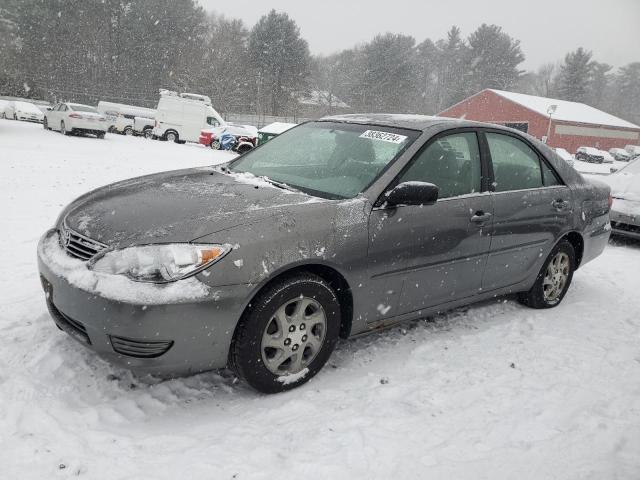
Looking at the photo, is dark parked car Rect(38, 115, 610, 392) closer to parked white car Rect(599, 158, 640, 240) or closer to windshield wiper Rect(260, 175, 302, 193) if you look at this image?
windshield wiper Rect(260, 175, 302, 193)

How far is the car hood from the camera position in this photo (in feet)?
8.93

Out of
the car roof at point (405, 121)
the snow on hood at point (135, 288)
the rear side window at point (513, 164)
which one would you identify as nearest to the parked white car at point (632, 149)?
the rear side window at point (513, 164)

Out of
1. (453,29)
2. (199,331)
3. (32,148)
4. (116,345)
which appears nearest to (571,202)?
(199,331)

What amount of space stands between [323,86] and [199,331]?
218 feet

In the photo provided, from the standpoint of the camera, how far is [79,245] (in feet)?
9.52

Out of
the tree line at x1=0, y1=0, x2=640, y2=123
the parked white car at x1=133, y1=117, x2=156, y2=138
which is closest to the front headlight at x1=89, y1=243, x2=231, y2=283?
the parked white car at x1=133, y1=117, x2=156, y2=138

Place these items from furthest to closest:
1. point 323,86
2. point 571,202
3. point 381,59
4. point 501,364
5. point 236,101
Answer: point 323,86 < point 381,59 < point 236,101 < point 571,202 < point 501,364

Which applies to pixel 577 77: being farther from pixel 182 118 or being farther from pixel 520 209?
pixel 520 209

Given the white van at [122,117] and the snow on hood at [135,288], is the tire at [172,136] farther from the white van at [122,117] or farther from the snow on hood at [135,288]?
the snow on hood at [135,288]

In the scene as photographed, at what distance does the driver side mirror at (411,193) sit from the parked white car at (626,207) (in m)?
5.98

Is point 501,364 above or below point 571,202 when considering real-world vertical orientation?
below

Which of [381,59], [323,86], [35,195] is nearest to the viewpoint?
[35,195]

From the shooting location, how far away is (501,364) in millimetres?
3641

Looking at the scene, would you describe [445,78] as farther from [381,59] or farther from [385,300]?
[385,300]
